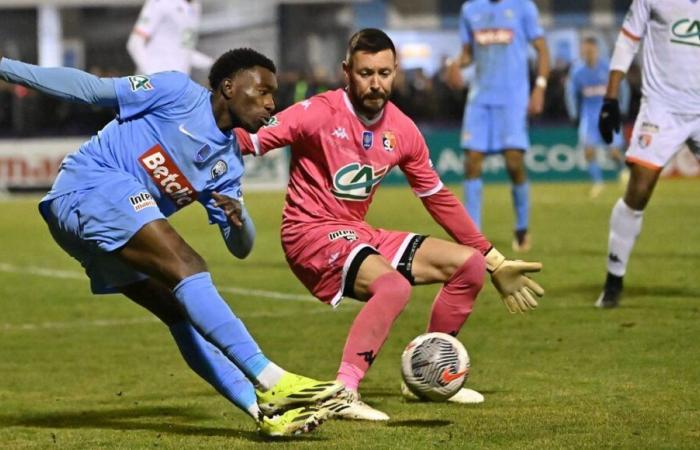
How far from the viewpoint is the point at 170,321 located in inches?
280

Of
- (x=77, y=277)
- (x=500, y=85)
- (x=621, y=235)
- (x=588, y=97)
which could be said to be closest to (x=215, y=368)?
(x=621, y=235)

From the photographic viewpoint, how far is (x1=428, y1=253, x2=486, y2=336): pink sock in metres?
7.39

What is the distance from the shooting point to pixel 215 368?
22.6 ft

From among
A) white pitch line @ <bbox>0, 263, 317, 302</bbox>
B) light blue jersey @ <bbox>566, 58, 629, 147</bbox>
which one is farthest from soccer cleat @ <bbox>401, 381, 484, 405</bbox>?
light blue jersey @ <bbox>566, 58, 629, 147</bbox>

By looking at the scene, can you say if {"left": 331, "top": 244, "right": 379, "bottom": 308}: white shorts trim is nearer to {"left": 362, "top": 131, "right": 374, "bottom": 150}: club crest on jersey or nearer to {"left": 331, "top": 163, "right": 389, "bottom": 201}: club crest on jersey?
{"left": 331, "top": 163, "right": 389, "bottom": 201}: club crest on jersey

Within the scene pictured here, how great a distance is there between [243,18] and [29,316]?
947 inches

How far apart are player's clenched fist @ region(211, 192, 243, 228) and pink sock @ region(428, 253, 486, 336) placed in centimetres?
139

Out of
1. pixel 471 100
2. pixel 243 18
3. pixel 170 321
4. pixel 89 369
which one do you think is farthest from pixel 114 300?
pixel 243 18

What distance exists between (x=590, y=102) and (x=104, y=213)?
20.3m

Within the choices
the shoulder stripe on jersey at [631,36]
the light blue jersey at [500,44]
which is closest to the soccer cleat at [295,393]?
the shoulder stripe on jersey at [631,36]

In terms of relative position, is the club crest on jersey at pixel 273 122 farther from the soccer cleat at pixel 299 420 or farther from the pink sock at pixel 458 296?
the soccer cleat at pixel 299 420

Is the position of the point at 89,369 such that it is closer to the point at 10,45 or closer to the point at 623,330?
the point at 623,330

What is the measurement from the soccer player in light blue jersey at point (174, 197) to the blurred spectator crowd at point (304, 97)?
20.3m

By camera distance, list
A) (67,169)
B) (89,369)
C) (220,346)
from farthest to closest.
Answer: (89,369) → (67,169) → (220,346)
